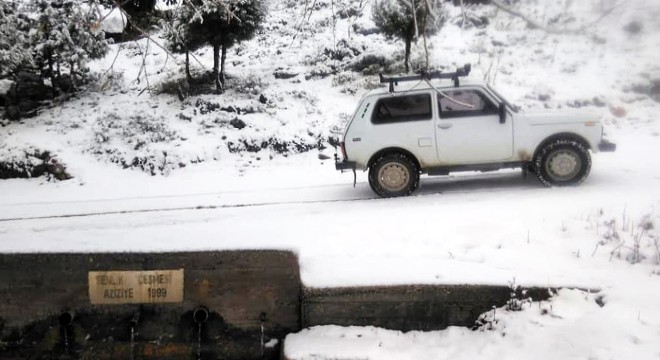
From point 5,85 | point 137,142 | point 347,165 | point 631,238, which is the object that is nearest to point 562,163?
point 631,238

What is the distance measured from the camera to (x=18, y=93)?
53.6ft

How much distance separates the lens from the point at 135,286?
570 centimetres

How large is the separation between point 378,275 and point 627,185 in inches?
193

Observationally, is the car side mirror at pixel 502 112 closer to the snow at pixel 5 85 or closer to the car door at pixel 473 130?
the car door at pixel 473 130

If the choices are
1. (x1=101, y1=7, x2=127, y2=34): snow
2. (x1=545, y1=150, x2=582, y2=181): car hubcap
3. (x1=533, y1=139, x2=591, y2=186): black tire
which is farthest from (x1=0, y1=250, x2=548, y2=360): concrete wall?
(x1=545, y1=150, x2=582, y2=181): car hubcap

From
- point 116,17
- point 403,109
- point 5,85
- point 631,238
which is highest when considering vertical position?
point 5,85

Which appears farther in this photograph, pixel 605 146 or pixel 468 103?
pixel 468 103

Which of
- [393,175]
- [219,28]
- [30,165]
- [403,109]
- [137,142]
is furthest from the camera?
[219,28]

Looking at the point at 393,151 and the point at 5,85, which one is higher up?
the point at 5,85

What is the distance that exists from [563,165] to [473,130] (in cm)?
151

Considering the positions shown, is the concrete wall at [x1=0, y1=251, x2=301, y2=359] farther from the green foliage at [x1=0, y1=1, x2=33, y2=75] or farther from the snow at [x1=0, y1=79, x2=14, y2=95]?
the snow at [x1=0, y1=79, x2=14, y2=95]

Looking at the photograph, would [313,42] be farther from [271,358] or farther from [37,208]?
[271,358]

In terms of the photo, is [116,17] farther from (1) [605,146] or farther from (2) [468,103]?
(1) [605,146]

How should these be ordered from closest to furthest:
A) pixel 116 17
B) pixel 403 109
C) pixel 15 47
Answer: pixel 116 17
pixel 403 109
pixel 15 47
